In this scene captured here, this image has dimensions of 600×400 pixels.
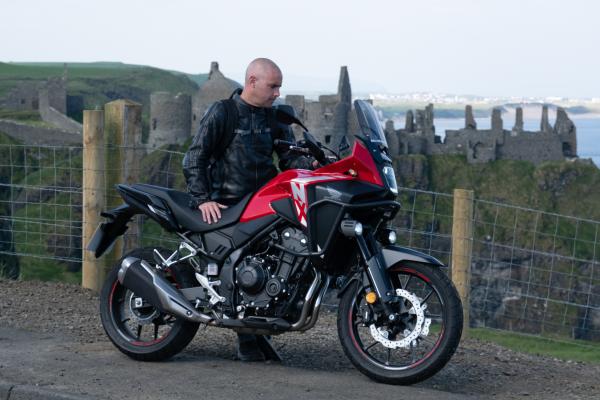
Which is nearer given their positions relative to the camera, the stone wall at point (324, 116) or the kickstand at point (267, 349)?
the kickstand at point (267, 349)

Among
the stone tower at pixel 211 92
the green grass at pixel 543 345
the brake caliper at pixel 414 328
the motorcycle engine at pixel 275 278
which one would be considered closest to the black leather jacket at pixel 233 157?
the motorcycle engine at pixel 275 278

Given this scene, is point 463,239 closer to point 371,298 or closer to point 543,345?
point 371,298

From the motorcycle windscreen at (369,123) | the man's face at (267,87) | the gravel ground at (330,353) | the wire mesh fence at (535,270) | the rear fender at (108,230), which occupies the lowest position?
the wire mesh fence at (535,270)

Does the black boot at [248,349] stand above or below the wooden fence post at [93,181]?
below

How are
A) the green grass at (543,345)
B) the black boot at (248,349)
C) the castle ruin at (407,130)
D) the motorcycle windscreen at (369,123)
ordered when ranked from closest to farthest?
the motorcycle windscreen at (369,123)
the black boot at (248,349)
the green grass at (543,345)
the castle ruin at (407,130)

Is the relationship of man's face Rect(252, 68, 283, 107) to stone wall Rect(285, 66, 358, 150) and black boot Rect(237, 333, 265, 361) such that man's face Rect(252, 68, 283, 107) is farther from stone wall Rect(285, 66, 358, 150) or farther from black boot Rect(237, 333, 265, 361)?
stone wall Rect(285, 66, 358, 150)

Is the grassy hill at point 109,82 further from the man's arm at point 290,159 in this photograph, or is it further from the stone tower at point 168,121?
the man's arm at point 290,159

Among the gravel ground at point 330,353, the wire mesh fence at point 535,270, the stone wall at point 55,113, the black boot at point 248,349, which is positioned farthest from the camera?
the stone wall at point 55,113

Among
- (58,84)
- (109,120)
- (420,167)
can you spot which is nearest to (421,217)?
(420,167)

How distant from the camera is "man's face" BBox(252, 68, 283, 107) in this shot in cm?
730

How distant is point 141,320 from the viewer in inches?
298

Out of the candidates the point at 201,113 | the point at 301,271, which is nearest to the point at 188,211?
the point at 301,271

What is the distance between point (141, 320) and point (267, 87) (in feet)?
5.72

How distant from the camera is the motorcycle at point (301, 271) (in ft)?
22.0
